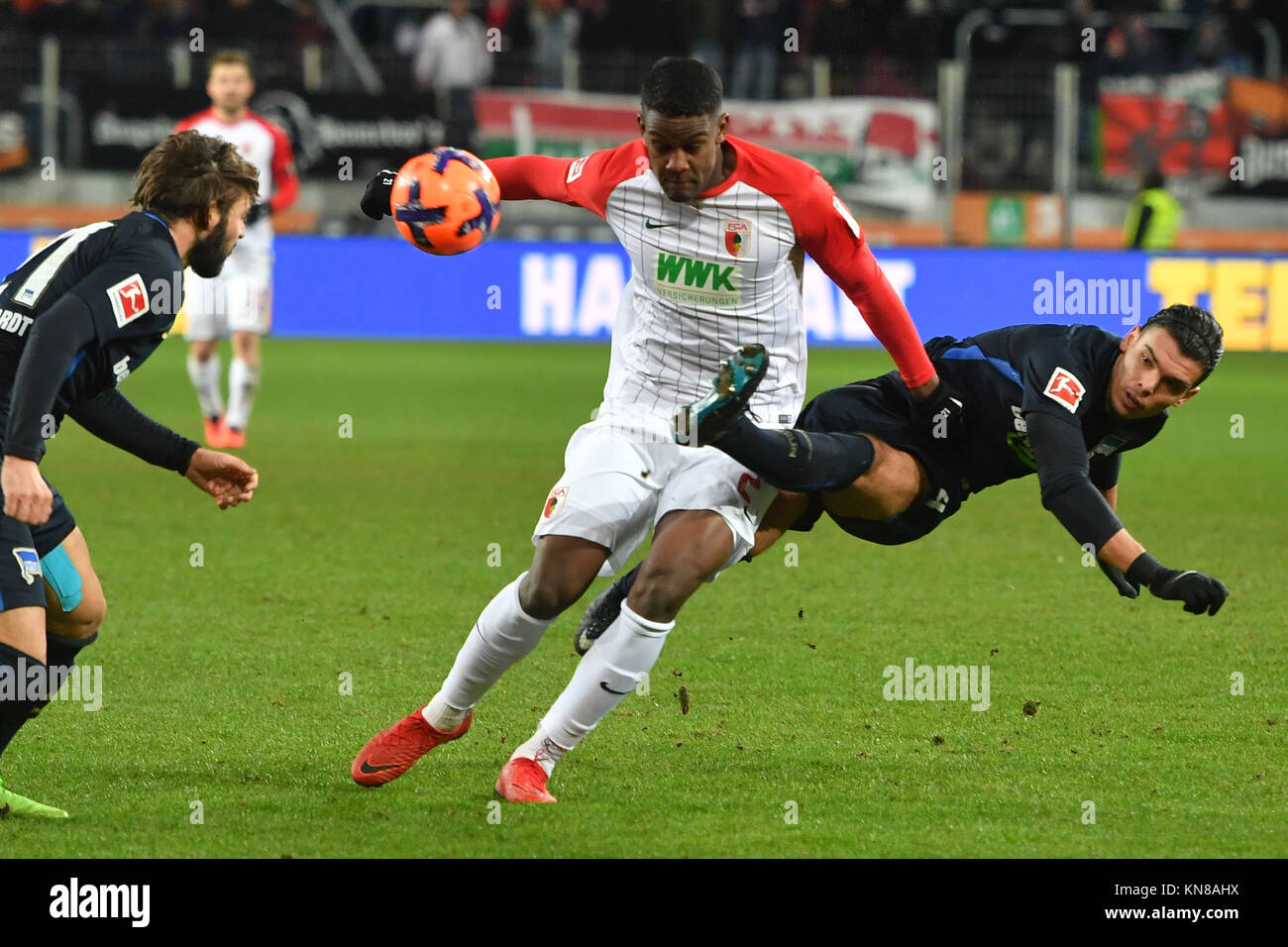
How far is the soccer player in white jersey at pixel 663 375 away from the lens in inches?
184

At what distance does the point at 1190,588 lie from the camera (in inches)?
170

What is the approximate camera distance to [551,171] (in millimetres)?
5180

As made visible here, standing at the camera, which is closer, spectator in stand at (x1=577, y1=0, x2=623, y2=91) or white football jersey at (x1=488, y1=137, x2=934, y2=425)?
white football jersey at (x1=488, y1=137, x2=934, y2=425)

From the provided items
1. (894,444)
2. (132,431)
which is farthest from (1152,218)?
(132,431)

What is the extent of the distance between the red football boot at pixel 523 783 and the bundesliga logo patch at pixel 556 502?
2.16ft

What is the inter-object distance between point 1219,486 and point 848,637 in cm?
520

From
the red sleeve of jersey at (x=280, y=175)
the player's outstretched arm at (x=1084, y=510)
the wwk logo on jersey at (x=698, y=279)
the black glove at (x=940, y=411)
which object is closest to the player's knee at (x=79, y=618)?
the wwk logo on jersey at (x=698, y=279)

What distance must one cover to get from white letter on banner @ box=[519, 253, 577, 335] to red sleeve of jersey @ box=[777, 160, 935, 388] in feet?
40.8

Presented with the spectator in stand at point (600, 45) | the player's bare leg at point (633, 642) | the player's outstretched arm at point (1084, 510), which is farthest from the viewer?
the spectator in stand at point (600, 45)

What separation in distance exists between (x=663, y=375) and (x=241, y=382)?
23.7 feet

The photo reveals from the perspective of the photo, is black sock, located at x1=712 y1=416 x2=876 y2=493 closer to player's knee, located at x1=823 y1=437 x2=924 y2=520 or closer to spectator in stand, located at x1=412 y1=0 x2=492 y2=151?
player's knee, located at x1=823 y1=437 x2=924 y2=520

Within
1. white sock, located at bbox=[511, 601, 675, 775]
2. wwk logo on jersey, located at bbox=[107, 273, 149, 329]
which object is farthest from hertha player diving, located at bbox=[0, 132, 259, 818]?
white sock, located at bbox=[511, 601, 675, 775]

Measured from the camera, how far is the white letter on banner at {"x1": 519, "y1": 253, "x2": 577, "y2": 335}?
17406mm

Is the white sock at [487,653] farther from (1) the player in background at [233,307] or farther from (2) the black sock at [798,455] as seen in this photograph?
(1) the player in background at [233,307]
